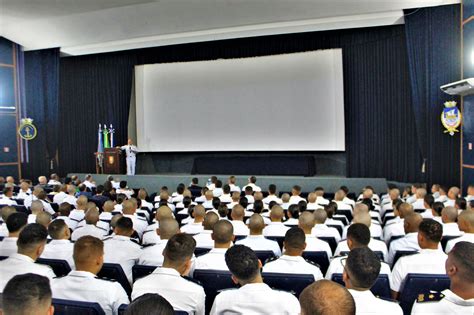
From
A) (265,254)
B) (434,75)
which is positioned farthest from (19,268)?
(434,75)

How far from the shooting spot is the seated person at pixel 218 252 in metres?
3.24

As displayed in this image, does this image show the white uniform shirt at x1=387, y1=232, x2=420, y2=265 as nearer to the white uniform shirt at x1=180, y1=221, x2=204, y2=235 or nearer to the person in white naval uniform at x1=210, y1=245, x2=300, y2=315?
the person in white naval uniform at x1=210, y1=245, x2=300, y2=315

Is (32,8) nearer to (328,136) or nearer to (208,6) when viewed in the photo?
(208,6)

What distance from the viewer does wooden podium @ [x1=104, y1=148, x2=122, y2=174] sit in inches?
519

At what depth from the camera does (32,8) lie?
10781mm

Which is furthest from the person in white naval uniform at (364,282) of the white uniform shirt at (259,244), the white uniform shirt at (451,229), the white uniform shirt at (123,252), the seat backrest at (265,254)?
the white uniform shirt at (451,229)

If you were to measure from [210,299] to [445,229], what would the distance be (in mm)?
2700

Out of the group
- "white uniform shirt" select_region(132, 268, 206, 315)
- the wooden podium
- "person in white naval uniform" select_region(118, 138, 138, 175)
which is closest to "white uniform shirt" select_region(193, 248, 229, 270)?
"white uniform shirt" select_region(132, 268, 206, 315)

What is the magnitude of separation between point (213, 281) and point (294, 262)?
0.62 m

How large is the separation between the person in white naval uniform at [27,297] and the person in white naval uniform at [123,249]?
1.71m

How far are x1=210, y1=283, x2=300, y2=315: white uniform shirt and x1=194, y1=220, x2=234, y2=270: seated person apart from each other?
0.87 metres

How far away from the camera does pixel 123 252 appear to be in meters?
3.64

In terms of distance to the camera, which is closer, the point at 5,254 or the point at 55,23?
the point at 5,254

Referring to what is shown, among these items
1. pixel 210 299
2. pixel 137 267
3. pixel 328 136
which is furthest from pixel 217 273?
pixel 328 136
